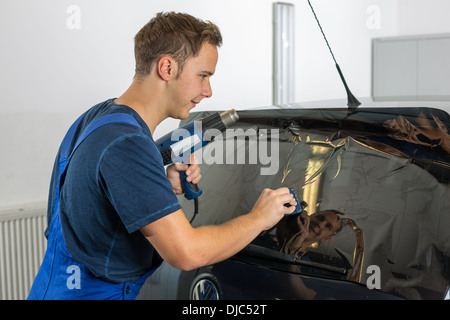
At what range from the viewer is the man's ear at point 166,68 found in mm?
1352

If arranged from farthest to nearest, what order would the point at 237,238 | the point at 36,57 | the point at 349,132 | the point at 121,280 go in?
the point at 36,57 < the point at 349,132 < the point at 121,280 < the point at 237,238

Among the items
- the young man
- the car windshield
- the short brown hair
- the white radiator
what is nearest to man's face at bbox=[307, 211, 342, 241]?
→ the car windshield

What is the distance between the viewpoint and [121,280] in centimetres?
142

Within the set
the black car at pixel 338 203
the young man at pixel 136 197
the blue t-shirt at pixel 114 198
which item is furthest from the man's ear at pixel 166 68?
the black car at pixel 338 203

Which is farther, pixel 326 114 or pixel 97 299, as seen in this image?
pixel 326 114

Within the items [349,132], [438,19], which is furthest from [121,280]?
[438,19]

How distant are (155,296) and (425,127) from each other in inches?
41.8

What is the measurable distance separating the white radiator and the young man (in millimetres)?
1731

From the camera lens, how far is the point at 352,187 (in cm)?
158

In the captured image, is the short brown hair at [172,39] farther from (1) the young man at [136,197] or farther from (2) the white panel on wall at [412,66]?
→ (2) the white panel on wall at [412,66]

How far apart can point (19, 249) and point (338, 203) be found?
89.8 inches

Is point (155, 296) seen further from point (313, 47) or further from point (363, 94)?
point (363, 94)

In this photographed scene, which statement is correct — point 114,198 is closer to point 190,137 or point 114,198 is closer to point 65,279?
point 65,279

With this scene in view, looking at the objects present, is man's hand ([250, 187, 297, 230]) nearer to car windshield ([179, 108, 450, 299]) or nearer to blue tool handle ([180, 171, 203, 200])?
car windshield ([179, 108, 450, 299])
